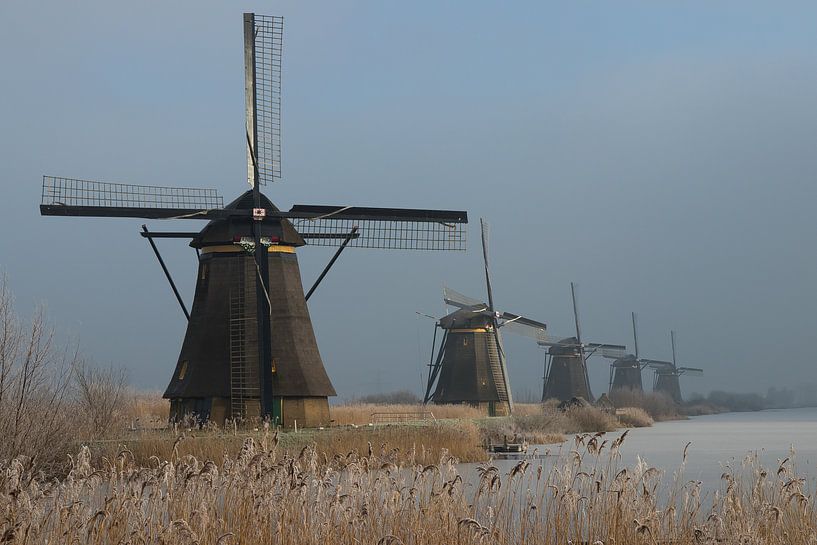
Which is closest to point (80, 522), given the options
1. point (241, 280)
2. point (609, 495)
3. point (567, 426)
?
point (609, 495)

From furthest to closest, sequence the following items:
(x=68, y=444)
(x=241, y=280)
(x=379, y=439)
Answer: (x=241, y=280) → (x=379, y=439) → (x=68, y=444)

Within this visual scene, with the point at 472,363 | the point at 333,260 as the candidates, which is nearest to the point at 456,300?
the point at 472,363

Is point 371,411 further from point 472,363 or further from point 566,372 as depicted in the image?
point 566,372

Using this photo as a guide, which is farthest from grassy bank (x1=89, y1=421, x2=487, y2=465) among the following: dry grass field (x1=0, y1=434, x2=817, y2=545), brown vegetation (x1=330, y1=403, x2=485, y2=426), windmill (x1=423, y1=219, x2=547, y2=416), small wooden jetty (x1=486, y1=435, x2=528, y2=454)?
windmill (x1=423, y1=219, x2=547, y2=416)

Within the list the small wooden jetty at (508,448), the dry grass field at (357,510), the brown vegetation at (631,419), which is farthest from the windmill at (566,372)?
the dry grass field at (357,510)

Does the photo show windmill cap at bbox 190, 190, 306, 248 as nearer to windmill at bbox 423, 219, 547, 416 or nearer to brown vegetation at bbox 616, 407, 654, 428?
windmill at bbox 423, 219, 547, 416

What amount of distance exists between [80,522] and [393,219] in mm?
17906

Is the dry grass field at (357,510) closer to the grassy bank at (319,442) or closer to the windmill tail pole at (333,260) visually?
the grassy bank at (319,442)

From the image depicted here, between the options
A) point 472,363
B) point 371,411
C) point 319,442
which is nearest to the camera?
point 319,442

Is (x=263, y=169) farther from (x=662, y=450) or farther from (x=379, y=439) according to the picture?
(x=662, y=450)

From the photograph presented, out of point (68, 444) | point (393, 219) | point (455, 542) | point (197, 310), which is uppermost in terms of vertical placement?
point (393, 219)

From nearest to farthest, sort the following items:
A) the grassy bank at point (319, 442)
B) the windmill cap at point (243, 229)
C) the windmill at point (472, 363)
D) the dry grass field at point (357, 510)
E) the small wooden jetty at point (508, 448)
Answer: the dry grass field at point (357, 510), the grassy bank at point (319, 442), the windmill cap at point (243, 229), the small wooden jetty at point (508, 448), the windmill at point (472, 363)

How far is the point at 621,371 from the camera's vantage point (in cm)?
8650

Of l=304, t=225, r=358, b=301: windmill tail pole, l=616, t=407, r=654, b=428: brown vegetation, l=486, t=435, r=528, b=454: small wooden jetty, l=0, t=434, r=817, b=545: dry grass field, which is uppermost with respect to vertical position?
l=304, t=225, r=358, b=301: windmill tail pole
